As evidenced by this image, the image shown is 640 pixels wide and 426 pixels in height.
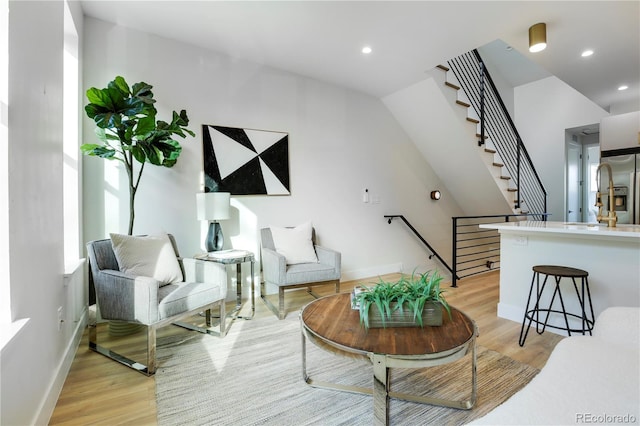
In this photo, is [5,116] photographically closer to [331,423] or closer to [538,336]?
[331,423]

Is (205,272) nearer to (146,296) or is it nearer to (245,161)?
(146,296)

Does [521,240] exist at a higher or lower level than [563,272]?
higher

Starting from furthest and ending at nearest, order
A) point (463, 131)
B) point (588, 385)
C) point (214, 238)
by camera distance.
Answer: point (463, 131) → point (214, 238) → point (588, 385)

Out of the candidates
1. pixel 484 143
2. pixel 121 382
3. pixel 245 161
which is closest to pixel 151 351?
pixel 121 382

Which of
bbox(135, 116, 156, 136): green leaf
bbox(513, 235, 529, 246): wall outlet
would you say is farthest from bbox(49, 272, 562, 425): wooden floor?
bbox(135, 116, 156, 136): green leaf

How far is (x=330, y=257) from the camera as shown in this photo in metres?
3.33

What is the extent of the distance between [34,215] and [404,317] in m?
1.89

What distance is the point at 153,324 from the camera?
2041 mm

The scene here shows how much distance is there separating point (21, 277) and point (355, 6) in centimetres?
282

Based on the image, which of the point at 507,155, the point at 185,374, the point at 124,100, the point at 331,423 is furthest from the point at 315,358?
the point at 507,155

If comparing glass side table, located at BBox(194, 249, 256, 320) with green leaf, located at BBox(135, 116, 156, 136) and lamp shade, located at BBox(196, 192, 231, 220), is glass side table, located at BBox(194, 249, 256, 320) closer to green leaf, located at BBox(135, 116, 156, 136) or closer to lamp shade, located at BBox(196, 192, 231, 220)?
lamp shade, located at BBox(196, 192, 231, 220)

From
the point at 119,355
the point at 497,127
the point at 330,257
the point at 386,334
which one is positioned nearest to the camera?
the point at 386,334

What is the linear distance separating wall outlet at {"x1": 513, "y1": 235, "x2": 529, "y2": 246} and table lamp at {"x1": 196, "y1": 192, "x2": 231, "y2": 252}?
2.75m

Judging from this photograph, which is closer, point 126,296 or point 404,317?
point 404,317
